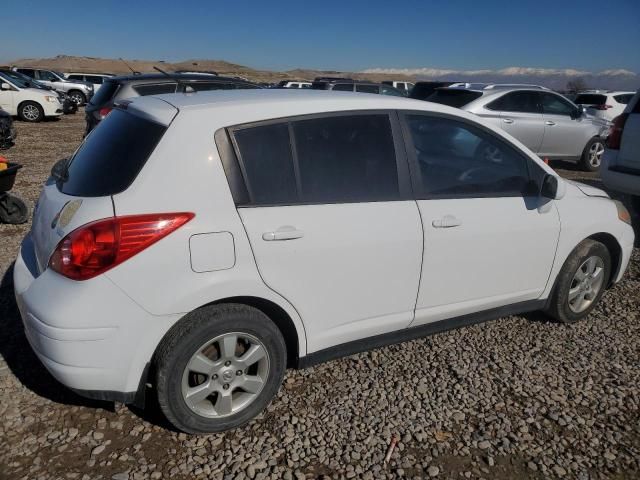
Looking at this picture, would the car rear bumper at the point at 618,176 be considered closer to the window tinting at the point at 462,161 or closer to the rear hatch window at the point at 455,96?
the rear hatch window at the point at 455,96

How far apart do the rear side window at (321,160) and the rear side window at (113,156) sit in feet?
1.50

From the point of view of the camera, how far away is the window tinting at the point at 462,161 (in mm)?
3055

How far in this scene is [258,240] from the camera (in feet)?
7.97

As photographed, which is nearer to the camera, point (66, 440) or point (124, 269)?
point (124, 269)

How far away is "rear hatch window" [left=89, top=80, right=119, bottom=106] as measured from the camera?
881cm

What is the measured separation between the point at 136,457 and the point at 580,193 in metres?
3.38

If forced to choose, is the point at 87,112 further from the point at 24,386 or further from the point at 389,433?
the point at 389,433

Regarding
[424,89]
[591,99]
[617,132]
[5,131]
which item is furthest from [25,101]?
[591,99]

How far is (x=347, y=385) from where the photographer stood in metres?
3.12

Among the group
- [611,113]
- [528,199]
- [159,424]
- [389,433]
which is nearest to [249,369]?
[159,424]

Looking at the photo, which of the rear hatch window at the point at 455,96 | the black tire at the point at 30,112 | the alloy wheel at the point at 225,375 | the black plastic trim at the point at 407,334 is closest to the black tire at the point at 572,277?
the black plastic trim at the point at 407,334

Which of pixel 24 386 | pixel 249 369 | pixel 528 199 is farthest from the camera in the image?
pixel 528 199

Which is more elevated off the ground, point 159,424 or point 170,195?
point 170,195

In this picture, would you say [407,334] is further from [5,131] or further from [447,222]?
[5,131]
